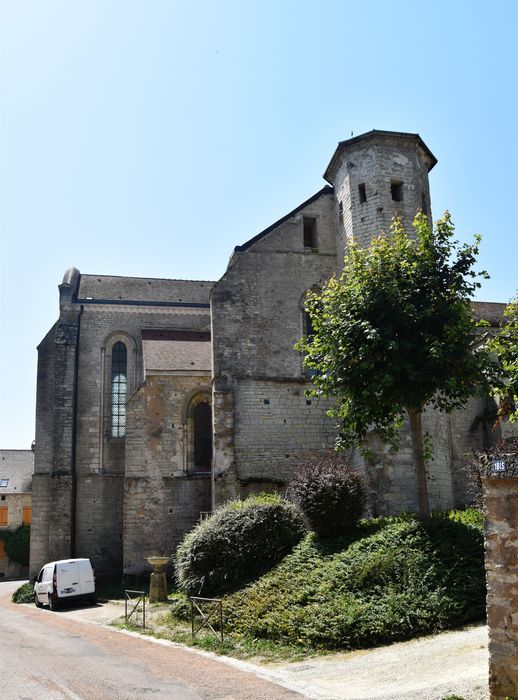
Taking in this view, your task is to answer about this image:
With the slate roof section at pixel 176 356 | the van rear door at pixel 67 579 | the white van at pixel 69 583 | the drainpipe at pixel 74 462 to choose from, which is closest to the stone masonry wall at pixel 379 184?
the slate roof section at pixel 176 356

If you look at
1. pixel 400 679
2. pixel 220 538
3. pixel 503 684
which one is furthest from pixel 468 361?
pixel 503 684

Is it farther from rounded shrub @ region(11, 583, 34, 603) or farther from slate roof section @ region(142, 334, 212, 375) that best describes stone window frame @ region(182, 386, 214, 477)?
rounded shrub @ region(11, 583, 34, 603)

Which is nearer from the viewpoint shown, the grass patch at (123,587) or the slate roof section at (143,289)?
the grass patch at (123,587)

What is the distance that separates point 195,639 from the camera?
1216cm

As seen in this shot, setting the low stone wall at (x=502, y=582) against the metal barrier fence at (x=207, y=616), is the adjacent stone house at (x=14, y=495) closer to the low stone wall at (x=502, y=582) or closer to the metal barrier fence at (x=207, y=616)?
the metal barrier fence at (x=207, y=616)

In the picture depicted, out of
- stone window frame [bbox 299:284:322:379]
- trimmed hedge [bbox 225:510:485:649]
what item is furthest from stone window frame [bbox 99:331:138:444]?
trimmed hedge [bbox 225:510:485:649]

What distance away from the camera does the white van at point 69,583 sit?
19.6 meters

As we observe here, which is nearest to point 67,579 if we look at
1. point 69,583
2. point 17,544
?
point 69,583

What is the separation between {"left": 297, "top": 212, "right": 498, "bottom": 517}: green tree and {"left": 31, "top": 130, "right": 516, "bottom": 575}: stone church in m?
4.34

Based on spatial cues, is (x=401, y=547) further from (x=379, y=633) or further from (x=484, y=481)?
(x=484, y=481)

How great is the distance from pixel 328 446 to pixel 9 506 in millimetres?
29775

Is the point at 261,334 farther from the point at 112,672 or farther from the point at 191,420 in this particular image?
the point at 112,672

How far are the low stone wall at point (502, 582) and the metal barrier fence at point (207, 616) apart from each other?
612 cm

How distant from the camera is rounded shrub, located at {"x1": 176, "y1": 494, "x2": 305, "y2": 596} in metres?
14.9
